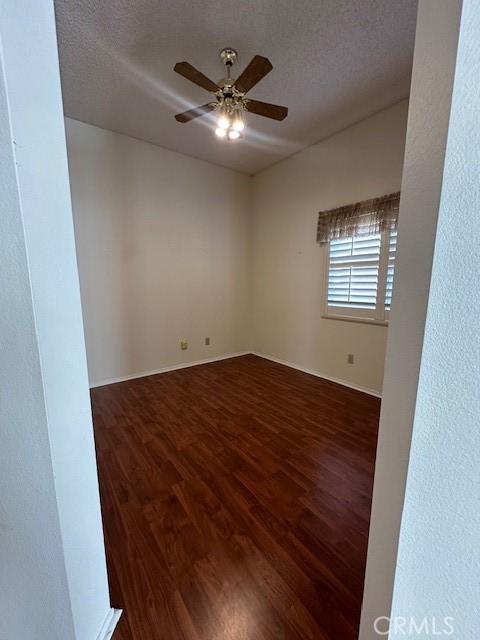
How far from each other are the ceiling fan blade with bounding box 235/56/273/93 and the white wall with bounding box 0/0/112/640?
1.24m

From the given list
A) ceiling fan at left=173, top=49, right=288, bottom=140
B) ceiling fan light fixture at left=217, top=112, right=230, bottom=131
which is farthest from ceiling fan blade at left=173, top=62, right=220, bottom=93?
ceiling fan light fixture at left=217, top=112, right=230, bottom=131

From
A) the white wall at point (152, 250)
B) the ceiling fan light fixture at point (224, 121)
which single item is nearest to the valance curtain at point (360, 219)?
the white wall at point (152, 250)

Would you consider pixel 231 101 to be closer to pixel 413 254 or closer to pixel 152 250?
pixel 152 250

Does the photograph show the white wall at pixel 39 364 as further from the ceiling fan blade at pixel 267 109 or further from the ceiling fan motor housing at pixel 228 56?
the ceiling fan motor housing at pixel 228 56

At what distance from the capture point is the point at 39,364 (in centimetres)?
58

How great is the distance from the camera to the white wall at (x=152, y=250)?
282 cm

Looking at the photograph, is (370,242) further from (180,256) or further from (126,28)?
(126,28)

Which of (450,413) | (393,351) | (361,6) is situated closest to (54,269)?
(393,351)

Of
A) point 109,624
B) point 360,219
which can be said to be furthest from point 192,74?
point 109,624

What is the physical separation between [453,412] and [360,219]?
2.69 meters

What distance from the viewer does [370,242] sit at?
2.67m

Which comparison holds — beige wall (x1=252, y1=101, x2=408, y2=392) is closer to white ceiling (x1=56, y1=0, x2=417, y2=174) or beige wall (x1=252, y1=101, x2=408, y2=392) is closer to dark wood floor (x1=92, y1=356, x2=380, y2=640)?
white ceiling (x1=56, y1=0, x2=417, y2=174)

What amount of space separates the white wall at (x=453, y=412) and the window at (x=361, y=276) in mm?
2172

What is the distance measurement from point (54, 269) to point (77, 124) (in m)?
3.01
